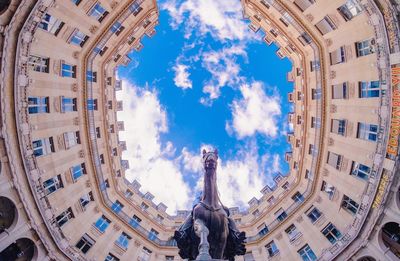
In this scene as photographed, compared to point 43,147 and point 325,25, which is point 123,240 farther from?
point 325,25

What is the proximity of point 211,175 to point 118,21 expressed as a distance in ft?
75.6

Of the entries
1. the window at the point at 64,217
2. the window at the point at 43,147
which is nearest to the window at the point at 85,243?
the window at the point at 64,217

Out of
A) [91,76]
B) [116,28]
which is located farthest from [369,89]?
[91,76]

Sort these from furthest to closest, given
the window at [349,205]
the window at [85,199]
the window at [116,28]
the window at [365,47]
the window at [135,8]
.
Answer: the window at [135,8] < the window at [116,28] < the window at [85,199] < the window at [349,205] < the window at [365,47]

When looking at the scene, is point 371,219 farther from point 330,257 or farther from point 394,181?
point 330,257

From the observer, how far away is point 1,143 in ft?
59.5

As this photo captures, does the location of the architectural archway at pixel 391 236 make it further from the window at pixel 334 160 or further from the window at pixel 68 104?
the window at pixel 68 104

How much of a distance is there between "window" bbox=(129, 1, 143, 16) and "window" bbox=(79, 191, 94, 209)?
1977 centimetres

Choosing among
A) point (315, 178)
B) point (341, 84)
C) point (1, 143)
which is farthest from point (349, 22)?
point (1, 143)

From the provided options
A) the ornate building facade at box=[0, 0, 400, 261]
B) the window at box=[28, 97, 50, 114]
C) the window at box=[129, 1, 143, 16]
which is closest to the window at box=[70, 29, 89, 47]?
the ornate building facade at box=[0, 0, 400, 261]

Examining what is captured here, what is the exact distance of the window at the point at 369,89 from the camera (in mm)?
21541

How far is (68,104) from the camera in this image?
26.8 metres

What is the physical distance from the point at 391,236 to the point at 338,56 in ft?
49.8

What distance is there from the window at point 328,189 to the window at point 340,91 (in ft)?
28.1
